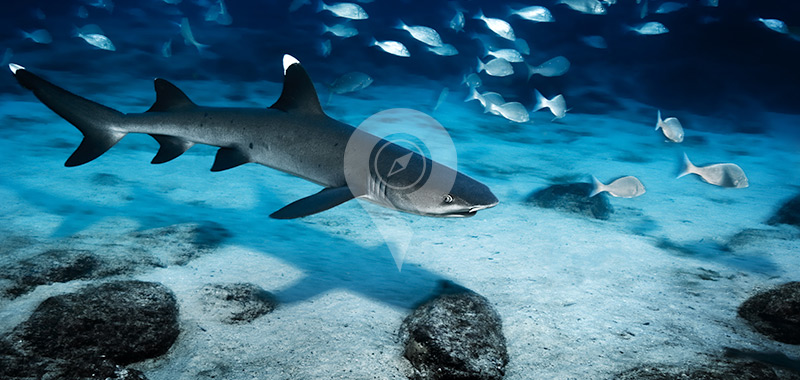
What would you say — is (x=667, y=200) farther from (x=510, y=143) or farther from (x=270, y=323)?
(x=270, y=323)

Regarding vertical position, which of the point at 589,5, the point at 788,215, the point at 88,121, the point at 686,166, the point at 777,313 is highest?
the point at 589,5

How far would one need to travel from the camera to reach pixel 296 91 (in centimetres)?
379

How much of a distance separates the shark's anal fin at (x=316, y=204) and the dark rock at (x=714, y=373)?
2364 mm

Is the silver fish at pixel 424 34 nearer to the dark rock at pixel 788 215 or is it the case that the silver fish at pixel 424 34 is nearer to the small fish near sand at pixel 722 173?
the small fish near sand at pixel 722 173

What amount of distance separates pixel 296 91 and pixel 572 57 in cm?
2363

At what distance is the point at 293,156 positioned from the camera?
3.66 metres

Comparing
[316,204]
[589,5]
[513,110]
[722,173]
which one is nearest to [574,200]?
[722,173]

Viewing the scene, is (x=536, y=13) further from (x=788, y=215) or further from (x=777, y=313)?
(x=777, y=313)

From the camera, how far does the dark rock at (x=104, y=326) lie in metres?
2.69

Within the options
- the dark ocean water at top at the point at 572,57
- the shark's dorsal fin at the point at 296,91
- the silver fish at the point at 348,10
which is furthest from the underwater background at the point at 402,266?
the dark ocean water at top at the point at 572,57

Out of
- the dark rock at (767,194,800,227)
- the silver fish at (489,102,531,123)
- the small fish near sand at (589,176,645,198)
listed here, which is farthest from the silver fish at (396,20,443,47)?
the dark rock at (767,194,800,227)

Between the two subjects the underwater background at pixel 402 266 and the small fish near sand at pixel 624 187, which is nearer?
the underwater background at pixel 402 266

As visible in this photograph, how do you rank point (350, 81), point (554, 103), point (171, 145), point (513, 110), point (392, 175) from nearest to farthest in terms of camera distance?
point (392, 175) < point (171, 145) < point (513, 110) < point (554, 103) < point (350, 81)

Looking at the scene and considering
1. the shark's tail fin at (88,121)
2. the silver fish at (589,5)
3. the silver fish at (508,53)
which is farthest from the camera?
the silver fish at (589,5)
